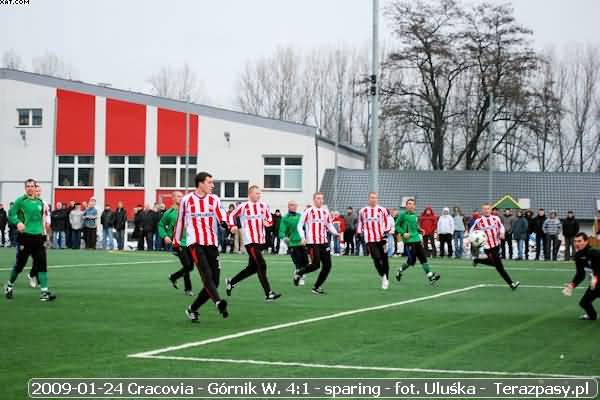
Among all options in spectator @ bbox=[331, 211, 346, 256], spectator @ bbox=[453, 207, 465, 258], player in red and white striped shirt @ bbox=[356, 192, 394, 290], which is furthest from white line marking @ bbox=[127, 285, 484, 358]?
spectator @ bbox=[331, 211, 346, 256]

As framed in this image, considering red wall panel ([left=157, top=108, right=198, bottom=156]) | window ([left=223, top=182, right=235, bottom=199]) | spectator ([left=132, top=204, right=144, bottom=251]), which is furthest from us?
red wall panel ([left=157, top=108, right=198, bottom=156])

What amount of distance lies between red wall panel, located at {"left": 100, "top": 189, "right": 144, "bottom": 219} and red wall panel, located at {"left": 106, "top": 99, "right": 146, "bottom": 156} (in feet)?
7.07

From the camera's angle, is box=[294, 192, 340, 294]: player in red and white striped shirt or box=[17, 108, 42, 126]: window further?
box=[17, 108, 42, 126]: window

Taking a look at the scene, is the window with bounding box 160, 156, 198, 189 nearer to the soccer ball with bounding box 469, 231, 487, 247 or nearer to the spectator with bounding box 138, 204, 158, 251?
the spectator with bounding box 138, 204, 158, 251

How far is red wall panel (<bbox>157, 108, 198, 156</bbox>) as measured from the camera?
51844 mm

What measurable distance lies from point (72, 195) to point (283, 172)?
12.3 metres

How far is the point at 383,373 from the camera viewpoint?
8.82 meters

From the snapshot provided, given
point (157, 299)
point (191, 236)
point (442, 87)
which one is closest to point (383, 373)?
point (191, 236)

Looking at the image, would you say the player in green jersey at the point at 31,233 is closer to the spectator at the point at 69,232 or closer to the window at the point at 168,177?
the spectator at the point at 69,232

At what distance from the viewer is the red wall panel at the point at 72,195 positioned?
52875mm

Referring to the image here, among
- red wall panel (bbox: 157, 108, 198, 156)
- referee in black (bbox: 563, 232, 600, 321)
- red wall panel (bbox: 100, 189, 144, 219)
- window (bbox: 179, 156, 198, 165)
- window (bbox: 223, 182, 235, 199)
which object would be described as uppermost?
red wall panel (bbox: 157, 108, 198, 156)

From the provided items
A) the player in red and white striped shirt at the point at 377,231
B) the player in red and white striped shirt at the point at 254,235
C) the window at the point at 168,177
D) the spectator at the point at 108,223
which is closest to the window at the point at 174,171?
the window at the point at 168,177

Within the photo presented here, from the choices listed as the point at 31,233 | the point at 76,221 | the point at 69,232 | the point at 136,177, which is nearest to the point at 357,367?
the point at 31,233

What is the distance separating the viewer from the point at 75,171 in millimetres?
53188
